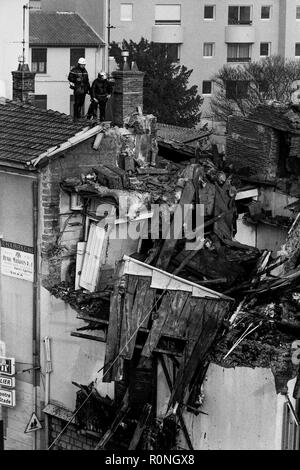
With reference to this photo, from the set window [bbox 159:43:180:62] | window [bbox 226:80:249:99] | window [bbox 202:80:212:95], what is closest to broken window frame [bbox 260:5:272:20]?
window [bbox 202:80:212:95]

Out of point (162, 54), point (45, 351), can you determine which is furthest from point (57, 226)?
point (162, 54)

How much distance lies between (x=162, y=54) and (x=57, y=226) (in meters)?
42.9

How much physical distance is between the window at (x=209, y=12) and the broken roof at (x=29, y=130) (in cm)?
4934

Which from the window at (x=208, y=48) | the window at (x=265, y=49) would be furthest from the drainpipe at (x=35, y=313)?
the window at (x=265, y=49)

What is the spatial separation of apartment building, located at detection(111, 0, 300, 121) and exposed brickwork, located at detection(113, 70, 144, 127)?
4468 centimetres

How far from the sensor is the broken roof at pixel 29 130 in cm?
2459

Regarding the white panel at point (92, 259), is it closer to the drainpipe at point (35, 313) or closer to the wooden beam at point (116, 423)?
the drainpipe at point (35, 313)

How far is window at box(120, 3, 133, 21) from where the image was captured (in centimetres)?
7362

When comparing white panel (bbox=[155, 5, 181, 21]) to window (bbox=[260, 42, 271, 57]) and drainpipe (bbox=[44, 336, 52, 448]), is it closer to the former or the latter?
window (bbox=[260, 42, 271, 57])

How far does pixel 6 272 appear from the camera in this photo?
25391 millimetres

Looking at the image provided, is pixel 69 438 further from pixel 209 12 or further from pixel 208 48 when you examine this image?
pixel 209 12

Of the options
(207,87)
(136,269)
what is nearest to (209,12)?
(207,87)

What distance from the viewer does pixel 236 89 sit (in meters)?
66.6
